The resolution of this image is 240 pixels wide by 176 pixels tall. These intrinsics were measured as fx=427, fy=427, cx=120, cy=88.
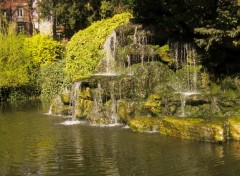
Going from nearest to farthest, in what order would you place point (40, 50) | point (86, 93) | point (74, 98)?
point (86, 93) → point (74, 98) → point (40, 50)

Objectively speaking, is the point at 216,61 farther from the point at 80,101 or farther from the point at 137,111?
the point at 80,101

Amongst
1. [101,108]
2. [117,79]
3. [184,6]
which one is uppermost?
[184,6]

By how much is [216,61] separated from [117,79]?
622cm

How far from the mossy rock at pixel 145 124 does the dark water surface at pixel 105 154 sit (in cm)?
44

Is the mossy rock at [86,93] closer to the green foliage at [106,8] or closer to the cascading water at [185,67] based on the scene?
the cascading water at [185,67]

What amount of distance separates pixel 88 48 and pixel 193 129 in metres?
19.8

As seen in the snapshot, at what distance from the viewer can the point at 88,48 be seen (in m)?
37.3

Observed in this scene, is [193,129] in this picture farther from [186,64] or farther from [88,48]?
[88,48]

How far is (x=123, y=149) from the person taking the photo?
57.3 ft

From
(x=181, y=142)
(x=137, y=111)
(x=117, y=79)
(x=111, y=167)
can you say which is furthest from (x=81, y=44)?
(x=111, y=167)

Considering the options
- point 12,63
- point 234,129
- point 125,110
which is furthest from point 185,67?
point 12,63

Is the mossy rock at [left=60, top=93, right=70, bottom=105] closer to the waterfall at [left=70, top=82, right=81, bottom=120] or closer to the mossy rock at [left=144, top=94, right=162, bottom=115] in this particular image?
the waterfall at [left=70, top=82, right=81, bottom=120]

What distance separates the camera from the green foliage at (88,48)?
3628cm

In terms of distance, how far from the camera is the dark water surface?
47.6 feet
